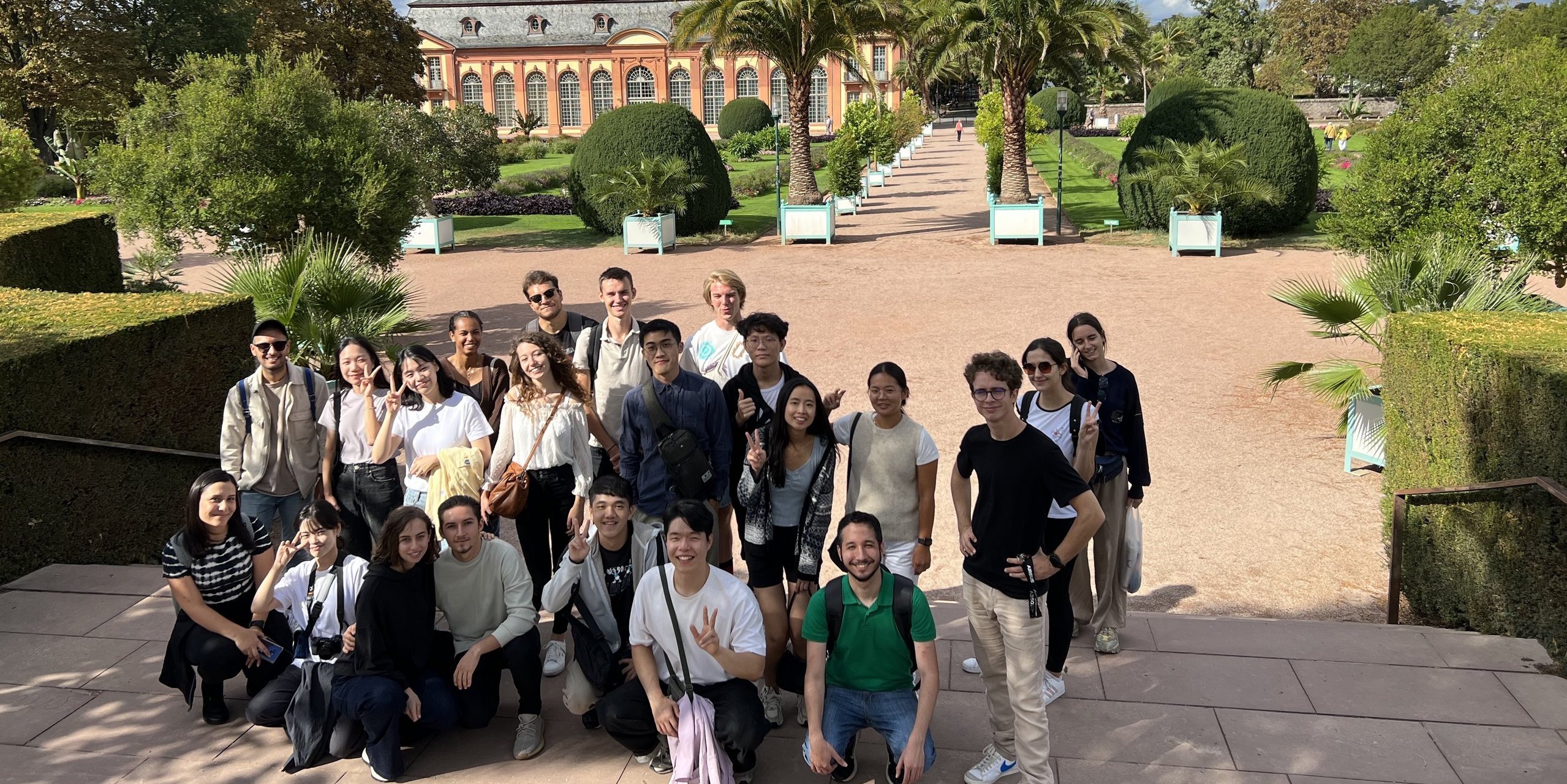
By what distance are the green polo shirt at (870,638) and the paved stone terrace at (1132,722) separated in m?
0.39

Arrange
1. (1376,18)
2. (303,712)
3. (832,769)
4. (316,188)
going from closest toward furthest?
(832,769)
(303,712)
(316,188)
(1376,18)

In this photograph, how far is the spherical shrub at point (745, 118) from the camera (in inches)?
2260

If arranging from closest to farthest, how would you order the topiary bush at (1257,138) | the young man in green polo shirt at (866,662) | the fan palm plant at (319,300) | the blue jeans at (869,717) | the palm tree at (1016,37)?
the young man in green polo shirt at (866,662) < the blue jeans at (869,717) < the fan palm plant at (319,300) < the topiary bush at (1257,138) < the palm tree at (1016,37)

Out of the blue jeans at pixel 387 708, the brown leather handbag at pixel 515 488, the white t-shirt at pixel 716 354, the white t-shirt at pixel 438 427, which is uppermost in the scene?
the white t-shirt at pixel 716 354

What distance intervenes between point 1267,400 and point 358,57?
31.5 metres

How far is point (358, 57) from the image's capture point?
1382 inches

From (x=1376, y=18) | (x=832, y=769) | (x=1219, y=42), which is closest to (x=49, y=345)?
(x=832, y=769)

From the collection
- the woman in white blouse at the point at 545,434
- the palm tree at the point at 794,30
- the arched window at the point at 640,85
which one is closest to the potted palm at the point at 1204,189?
the palm tree at the point at 794,30

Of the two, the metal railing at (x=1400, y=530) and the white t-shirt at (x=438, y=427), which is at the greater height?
the white t-shirt at (x=438, y=427)

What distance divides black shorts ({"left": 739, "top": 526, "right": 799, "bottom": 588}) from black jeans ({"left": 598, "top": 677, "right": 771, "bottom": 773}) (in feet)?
1.82

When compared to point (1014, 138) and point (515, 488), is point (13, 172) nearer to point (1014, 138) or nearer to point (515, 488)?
point (515, 488)

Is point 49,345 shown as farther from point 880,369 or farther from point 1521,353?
point 1521,353

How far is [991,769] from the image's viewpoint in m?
4.07

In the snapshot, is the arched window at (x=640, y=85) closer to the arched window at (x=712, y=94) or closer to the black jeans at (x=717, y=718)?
the arched window at (x=712, y=94)
